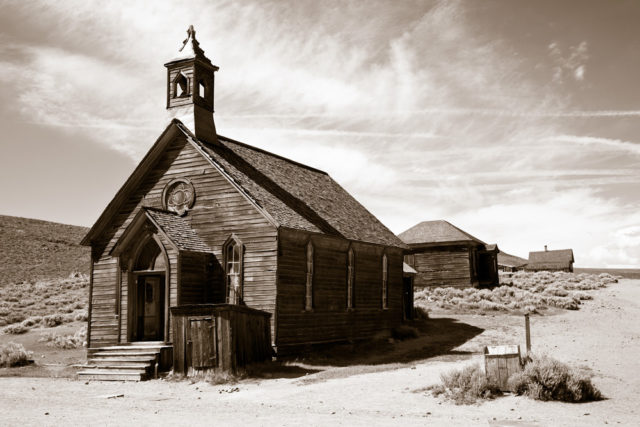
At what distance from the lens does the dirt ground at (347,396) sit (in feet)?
33.7

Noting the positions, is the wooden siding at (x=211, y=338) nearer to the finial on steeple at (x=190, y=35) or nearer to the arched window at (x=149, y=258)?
the arched window at (x=149, y=258)

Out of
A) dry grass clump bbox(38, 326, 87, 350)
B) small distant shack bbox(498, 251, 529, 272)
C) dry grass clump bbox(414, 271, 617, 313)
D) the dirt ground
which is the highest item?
small distant shack bbox(498, 251, 529, 272)

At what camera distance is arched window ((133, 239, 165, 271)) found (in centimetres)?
1939

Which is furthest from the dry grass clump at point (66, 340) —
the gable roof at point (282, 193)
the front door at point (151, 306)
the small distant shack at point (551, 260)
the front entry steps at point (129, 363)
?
the small distant shack at point (551, 260)

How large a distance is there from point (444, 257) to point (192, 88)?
1019 inches

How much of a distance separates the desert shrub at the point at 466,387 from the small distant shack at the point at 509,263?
63561 millimetres

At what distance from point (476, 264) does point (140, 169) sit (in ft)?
95.4

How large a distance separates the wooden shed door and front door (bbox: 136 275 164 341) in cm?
430

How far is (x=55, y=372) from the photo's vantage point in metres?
18.7

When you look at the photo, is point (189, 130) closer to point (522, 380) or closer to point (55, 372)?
point (55, 372)

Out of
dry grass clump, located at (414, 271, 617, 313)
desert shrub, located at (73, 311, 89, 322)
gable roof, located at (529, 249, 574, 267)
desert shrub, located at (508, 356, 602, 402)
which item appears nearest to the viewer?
desert shrub, located at (508, 356, 602, 402)

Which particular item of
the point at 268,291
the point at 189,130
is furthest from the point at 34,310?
the point at 268,291

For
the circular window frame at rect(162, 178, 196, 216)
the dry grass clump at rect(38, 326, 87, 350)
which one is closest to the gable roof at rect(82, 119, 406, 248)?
the circular window frame at rect(162, 178, 196, 216)

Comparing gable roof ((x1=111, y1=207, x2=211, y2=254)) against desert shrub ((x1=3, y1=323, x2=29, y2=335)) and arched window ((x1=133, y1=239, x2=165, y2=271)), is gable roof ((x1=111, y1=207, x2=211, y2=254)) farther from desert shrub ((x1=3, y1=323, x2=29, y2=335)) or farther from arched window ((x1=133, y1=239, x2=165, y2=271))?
desert shrub ((x1=3, y1=323, x2=29, y2=335))
